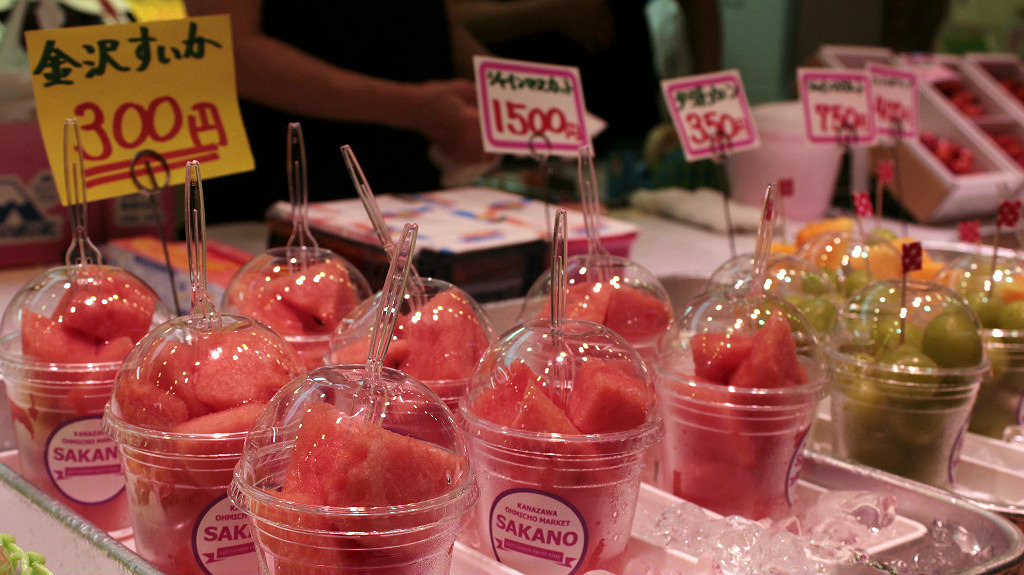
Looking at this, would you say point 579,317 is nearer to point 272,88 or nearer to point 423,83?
point 272,88

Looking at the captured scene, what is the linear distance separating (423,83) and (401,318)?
220 cm

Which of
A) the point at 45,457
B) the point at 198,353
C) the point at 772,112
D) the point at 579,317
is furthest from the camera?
the point at 772,112

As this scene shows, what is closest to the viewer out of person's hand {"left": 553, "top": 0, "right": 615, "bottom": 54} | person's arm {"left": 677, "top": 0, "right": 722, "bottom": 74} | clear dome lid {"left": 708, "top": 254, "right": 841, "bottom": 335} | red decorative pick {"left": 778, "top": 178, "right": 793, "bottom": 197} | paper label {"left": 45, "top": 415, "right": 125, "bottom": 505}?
paper label {"left": 45, "top": 415, "right": 125, "bottom": 505}

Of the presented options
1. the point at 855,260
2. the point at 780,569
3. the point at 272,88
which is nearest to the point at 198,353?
the point at 780,569

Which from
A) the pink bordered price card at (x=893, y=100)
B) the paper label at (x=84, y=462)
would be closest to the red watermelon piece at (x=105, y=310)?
the paper label at (x=84, y=462)

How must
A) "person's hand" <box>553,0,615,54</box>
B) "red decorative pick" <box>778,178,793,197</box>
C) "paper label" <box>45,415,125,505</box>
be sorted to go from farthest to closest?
"person's hand" <box>553,0,615,54</box> < "red decorative pick" <box>778,178,793,197</box> < "paper label" <box>45,415,125,505</box>

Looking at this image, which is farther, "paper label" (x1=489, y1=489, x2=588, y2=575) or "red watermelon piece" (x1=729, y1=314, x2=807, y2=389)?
"red watermelon piece" (x1=729, y1=314, x2=807, y2=389)

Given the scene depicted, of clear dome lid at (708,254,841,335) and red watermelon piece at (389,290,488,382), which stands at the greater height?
red watermelon piece at (389,290,488,382)

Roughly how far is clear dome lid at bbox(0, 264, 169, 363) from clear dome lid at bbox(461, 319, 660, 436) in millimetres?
421

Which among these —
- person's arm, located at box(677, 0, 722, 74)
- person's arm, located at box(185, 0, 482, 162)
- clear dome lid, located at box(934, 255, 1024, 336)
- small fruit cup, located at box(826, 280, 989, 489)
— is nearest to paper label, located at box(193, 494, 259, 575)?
small fruit cup, located at box(826, 280, 989, 489)

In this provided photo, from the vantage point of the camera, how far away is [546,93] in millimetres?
1802

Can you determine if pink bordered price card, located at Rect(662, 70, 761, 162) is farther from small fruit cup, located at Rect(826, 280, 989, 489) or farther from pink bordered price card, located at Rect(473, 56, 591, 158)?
small fruit cup, located at Rect(826, 280, 989, 489)

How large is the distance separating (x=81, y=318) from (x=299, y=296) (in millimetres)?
263

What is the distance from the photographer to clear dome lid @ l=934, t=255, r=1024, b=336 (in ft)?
5.29
